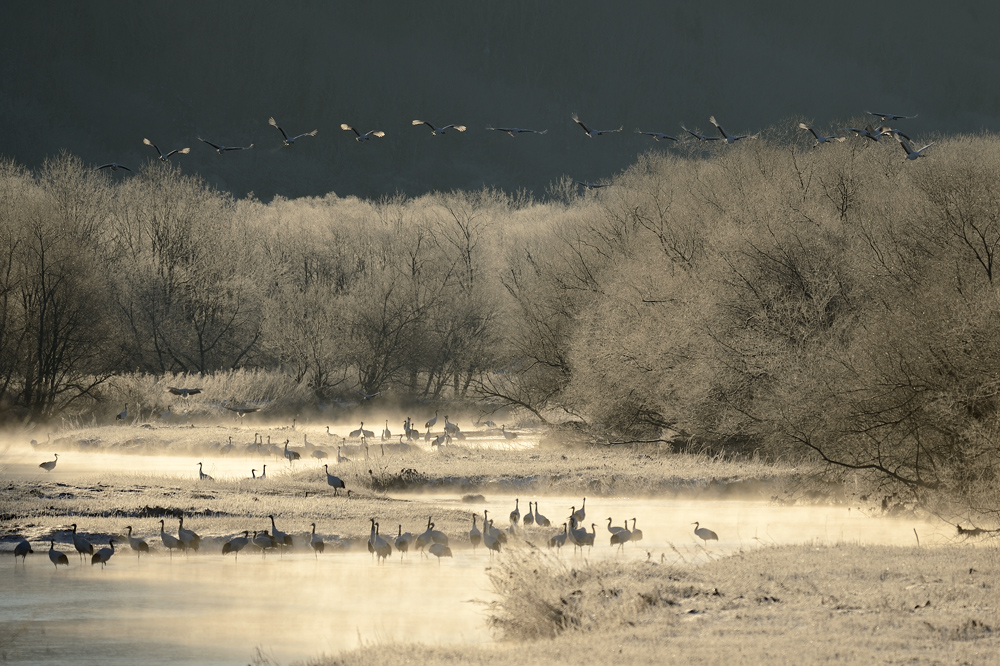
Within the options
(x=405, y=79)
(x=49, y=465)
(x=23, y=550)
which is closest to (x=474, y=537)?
(x=23, y=550)

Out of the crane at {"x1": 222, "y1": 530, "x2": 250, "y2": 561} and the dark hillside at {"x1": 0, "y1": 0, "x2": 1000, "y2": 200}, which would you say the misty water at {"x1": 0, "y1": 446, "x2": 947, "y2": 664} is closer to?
the crane at {"x1": 222, "y1": 530, "x2": 250, "y2": 561}

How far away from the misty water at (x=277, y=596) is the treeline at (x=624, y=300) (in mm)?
2377

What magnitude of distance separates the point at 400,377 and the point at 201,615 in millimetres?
47047

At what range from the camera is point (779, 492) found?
86.5 ft

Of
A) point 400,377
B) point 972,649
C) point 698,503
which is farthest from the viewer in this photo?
point 400,377

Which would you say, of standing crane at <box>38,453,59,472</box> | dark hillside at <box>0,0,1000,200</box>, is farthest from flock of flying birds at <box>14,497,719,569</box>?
dark hillside at <box>0,0,1000,200</box>

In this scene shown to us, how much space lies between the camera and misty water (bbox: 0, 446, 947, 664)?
1277cm

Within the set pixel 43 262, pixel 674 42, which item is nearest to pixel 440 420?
pixel 43 262

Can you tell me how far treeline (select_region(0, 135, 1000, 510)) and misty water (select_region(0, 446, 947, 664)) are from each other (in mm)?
2377

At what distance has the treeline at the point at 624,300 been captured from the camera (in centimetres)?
1880

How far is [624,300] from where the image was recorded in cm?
3544

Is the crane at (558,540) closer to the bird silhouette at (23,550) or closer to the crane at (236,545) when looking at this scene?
the crane at (236,545)

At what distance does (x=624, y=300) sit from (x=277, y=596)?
70.3 ft

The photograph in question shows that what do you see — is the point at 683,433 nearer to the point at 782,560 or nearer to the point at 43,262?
the point at 782,560
